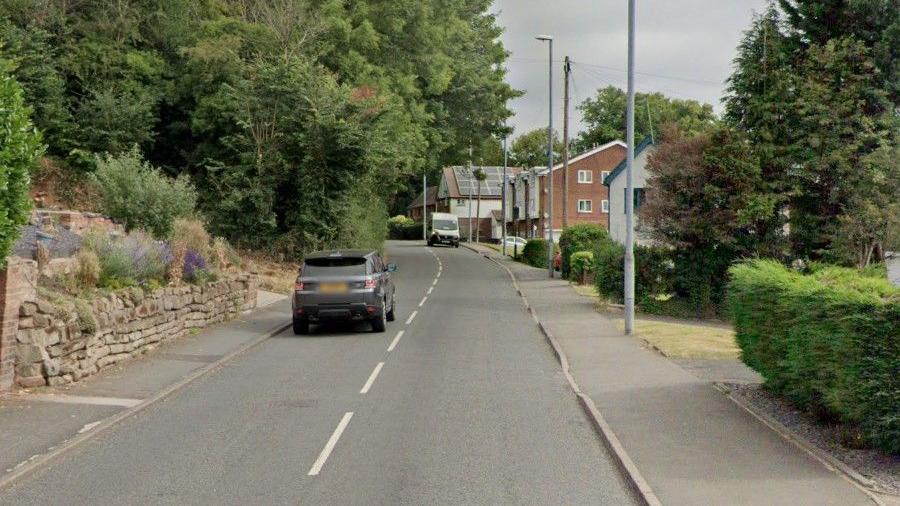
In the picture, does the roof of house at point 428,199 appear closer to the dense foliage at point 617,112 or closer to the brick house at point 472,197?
the brick house at point 472,197

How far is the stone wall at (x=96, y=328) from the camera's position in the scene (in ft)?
39.8

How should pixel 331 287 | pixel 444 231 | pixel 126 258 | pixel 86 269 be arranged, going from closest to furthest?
1. pixel 86 269
2. pixel 126 258
3. pixel 331 287
4. pixel 444 231

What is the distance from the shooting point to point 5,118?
11.1 meters

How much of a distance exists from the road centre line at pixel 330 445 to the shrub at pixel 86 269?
19.2 ft

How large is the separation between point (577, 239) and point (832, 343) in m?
29.9

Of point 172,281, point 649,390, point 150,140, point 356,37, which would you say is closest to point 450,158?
point 356,37

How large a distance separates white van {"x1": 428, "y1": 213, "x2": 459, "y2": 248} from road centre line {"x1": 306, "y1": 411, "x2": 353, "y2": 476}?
200ft

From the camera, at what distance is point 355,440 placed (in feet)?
32.3

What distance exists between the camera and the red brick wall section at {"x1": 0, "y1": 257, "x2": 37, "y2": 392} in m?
11.5

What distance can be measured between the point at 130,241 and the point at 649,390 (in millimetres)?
10158

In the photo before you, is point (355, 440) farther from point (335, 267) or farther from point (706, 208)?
point (706, 208)

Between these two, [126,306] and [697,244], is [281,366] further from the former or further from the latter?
[697,244]

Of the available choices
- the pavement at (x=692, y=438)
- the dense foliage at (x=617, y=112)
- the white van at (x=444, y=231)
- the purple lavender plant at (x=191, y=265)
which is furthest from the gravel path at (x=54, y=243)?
the dense foliage at (x=617, y=112)

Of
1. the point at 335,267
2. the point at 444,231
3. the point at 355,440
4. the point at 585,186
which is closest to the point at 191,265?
the point at 335,267
